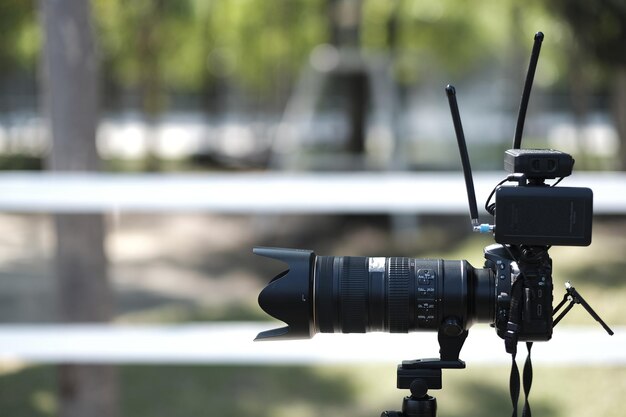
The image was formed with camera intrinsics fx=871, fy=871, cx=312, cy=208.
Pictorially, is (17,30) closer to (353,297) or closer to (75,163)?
(75,163)

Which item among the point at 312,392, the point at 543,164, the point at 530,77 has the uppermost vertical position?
the point at 530,77

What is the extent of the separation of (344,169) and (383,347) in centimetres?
675

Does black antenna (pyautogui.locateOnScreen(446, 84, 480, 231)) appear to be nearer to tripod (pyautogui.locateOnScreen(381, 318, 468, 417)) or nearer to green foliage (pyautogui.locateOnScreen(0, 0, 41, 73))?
tripod (pyautogui.locateOnScreen(381, 318, 468, 417))

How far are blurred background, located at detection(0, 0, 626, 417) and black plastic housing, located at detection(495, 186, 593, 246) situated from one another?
1065 mm

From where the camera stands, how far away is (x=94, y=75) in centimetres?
348

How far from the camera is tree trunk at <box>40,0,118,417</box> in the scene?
3328 mm

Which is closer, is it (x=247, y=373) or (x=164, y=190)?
(x=164, y=190)

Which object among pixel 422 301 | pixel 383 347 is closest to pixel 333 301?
pixel 422 301

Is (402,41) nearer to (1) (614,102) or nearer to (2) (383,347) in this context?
(1) (614,102)

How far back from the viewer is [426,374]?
1.86 metres

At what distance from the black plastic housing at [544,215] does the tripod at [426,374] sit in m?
0.27

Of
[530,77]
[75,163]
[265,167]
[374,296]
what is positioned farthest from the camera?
[265,167]

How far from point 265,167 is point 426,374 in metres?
14.6

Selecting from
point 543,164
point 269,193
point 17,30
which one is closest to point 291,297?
point 543,164
